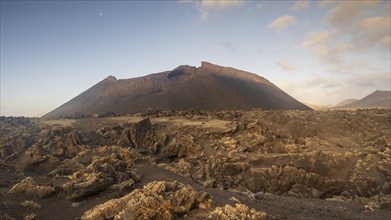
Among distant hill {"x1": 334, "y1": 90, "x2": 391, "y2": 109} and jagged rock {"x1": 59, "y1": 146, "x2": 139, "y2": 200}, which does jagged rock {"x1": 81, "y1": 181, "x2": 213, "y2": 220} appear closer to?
jagged rock {"x1": 59, "y1": 146, "x2": 139, "y2": 200}

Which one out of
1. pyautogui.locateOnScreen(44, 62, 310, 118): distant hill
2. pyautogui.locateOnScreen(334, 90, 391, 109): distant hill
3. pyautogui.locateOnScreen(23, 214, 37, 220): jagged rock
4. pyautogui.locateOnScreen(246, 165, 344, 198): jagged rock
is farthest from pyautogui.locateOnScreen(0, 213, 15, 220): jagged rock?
pyautogui.locateOnScreen(334, 90, 391, 109): distant hill

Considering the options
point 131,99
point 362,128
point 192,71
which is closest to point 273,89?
point 192,71

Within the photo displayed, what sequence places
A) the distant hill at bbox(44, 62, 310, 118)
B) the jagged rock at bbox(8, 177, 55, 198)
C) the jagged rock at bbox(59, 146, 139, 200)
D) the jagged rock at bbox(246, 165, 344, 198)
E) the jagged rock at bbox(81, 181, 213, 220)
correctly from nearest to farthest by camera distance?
the jagged rock at bbox(81, 181, 213, 220), the jagged rock at bbox(8, 177, 55, 198), the jagged rock at bbox(59, 146, 139, 200), the jagged rock at bbox(246, 165, 344, 198), the distant hill at bbox(44, 62, 310, 118)

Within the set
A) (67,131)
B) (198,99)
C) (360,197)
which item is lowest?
(360,197)

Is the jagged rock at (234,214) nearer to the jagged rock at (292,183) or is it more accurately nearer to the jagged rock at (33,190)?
the jagged rock at (33,190)

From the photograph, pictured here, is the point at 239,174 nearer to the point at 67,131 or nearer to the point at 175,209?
the point at 175,209

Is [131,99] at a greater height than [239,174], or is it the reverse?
[131,99]

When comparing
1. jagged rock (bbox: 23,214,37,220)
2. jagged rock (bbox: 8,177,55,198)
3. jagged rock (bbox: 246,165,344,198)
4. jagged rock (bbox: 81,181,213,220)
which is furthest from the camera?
jagged rock (bbox: 246,165,344,198)

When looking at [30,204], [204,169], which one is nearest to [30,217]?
[30,204]
